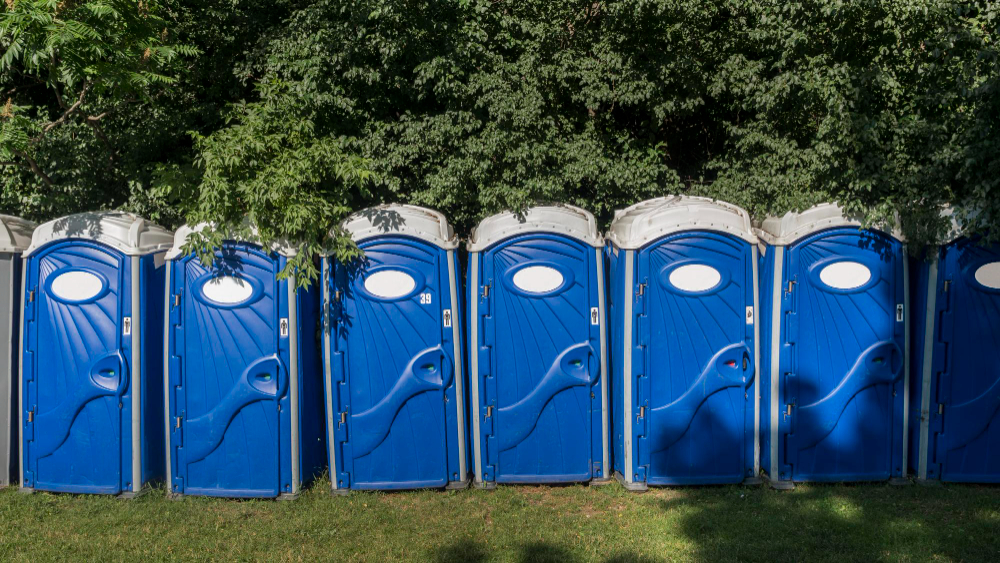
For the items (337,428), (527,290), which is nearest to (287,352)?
(337,428)

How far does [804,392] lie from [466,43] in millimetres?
3672

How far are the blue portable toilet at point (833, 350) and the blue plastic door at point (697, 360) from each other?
20cm

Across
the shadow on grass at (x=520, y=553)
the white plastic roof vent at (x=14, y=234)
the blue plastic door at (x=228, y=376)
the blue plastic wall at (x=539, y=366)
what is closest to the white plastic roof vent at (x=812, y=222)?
the blue plastic wall at (x=539, y=366)

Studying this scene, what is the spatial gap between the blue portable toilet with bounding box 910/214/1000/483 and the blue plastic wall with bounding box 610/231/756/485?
117 cm

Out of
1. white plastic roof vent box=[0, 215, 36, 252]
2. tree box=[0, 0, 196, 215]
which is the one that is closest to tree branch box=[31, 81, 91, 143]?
tree box=[0, 0, 196, 215]

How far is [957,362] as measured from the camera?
525cm

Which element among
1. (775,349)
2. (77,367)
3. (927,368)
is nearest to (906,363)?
(927,368)

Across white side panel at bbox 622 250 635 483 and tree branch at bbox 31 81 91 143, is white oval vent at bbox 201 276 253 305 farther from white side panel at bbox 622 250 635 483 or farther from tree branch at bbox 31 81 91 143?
white side panel at bbox 622 250 635 483

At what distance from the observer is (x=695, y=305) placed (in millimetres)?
5211

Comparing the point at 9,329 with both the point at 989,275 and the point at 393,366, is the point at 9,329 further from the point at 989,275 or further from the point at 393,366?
the point at 989,275

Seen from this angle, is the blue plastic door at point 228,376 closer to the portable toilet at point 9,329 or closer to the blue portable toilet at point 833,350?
the portable toilet at point 9,329

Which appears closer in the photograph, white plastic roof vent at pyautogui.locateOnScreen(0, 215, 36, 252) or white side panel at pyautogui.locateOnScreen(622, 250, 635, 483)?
white side panel at pyautogui.locateOnScreen(622, 250, 635, 483)

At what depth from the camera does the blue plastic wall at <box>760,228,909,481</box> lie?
5.19m

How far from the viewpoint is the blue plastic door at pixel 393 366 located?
5203 millimetres
